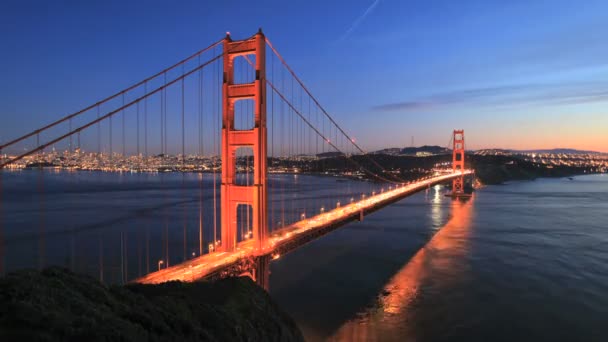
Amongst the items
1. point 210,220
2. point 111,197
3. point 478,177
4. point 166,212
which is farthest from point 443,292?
point 478,177

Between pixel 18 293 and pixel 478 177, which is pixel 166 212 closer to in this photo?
pixel 18 293

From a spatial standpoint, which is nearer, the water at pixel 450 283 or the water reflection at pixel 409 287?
the water reflection at pixel 409 287

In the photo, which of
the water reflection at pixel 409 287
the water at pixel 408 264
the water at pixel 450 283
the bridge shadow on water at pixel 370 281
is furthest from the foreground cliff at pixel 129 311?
the water at pixel 408 264

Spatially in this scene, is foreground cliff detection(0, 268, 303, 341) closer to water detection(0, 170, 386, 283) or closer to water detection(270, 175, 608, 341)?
water detection(270, 175, 608, 341)

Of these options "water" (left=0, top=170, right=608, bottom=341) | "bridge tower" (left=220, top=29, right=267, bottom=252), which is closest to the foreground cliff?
"bridge tower" (left=220, top=29, right=267, bottom=252)

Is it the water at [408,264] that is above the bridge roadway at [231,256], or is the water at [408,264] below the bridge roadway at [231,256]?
below

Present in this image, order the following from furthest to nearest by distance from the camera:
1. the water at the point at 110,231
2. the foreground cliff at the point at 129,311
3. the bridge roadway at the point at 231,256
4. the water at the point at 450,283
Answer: the water at the point at 110,231
the water at the point at 450,283
the bridge roadway at the point at 231,256
the foreground cliff at the point at 129,311

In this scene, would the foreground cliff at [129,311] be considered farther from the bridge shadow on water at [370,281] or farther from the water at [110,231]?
the water at [110,231]

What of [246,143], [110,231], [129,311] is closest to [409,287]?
[246,143]
